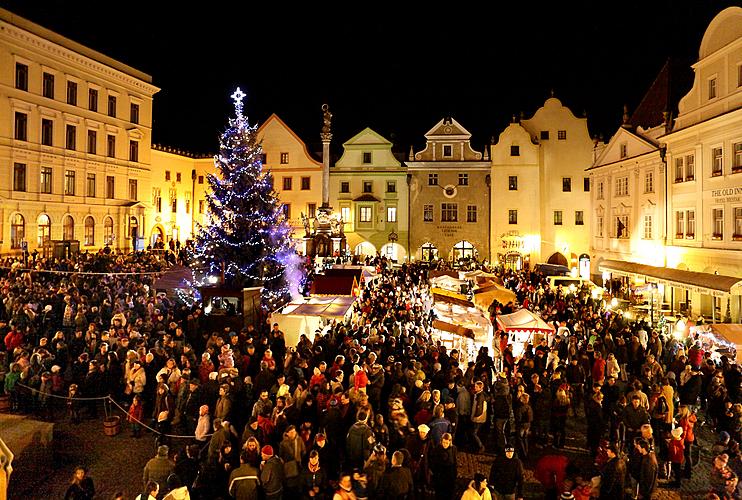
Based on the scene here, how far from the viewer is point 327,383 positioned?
1002 centimetres

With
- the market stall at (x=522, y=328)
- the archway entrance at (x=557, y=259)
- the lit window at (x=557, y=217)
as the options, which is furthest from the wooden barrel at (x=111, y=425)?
the lit window at (x=557, y=217)

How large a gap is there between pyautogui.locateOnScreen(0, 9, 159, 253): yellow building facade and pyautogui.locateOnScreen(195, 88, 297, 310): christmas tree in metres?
15.4

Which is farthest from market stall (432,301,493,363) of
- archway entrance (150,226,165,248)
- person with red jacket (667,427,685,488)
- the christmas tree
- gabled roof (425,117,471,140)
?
archway entrance (150,226,165,248)

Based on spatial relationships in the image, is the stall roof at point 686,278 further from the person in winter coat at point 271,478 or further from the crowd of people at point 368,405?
the person in winter coat at point 271,478

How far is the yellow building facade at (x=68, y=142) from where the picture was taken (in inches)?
1206

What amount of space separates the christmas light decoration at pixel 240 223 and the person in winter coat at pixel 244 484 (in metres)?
14.1

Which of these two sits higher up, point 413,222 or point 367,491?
point 413,222

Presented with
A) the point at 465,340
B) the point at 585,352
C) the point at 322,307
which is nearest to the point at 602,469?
the point at 585,352

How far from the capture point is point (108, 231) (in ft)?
124

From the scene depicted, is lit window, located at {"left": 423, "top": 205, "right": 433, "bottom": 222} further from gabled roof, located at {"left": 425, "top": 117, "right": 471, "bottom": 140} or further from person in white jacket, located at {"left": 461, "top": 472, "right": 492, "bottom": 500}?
person in white jacket, located at {"left": 461, "top": 472, "right": 492, "bottom": 500}

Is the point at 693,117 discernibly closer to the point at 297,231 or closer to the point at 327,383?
the point at 327,383

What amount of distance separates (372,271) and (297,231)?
17.9 metres

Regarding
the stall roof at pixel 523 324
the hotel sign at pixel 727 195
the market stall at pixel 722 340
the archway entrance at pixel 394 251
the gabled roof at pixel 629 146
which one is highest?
the gabled roof at pixel 629 146

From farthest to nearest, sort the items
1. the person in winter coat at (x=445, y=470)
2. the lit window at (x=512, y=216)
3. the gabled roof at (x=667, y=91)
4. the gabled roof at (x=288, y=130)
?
1. the gabled roof at (x=288, y=130)
2. the lit window at (x=512, y=216)
3. the gabled roof at (x=667, y=91)
4. the person in winter coat at (x=445, y=470)
